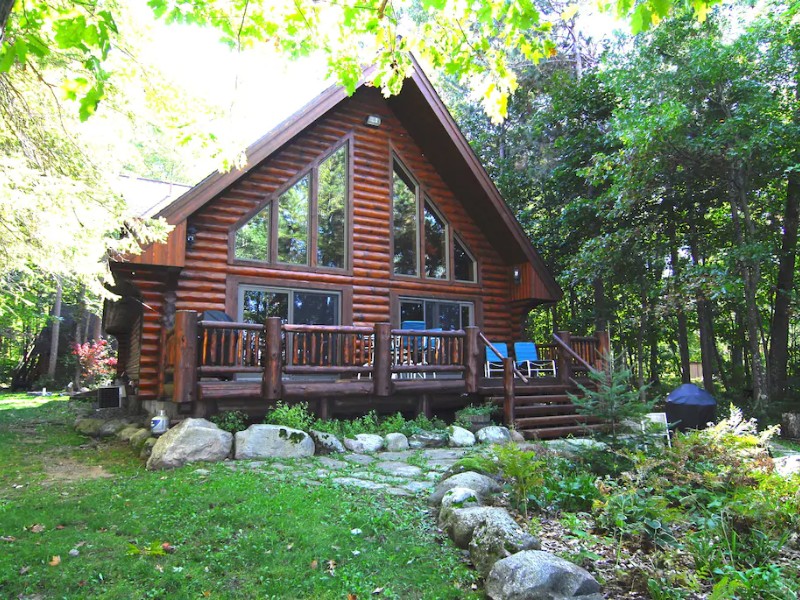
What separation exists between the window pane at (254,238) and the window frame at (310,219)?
6 centimetres

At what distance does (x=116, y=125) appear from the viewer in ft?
24.7

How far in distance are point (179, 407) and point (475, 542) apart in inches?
223

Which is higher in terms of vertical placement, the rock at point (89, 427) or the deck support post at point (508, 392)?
the deck support post at point (508, 392)

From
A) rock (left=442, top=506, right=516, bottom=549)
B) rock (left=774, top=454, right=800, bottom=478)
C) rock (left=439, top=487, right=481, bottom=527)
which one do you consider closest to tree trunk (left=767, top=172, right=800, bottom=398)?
rock (left=774, top=454, right=800, bottom=478)

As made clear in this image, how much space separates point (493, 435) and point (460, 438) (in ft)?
1.93

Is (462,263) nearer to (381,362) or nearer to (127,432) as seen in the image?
(381,362)

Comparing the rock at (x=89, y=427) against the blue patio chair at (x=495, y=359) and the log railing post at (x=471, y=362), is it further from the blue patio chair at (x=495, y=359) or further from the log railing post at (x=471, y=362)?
the blue patio chair at (x=495, y=359)

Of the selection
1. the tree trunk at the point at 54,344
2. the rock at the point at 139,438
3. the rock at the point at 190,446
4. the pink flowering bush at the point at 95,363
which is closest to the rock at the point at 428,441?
the rock at the point at 190,446

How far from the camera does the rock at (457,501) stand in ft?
14.1

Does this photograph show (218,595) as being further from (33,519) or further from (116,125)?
(116,125)

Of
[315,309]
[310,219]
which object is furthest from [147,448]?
[310,219]

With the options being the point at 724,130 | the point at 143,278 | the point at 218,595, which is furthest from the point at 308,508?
the point at 724,130

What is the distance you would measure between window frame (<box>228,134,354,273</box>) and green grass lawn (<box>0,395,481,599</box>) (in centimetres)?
527

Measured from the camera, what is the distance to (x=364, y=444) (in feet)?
24.6
